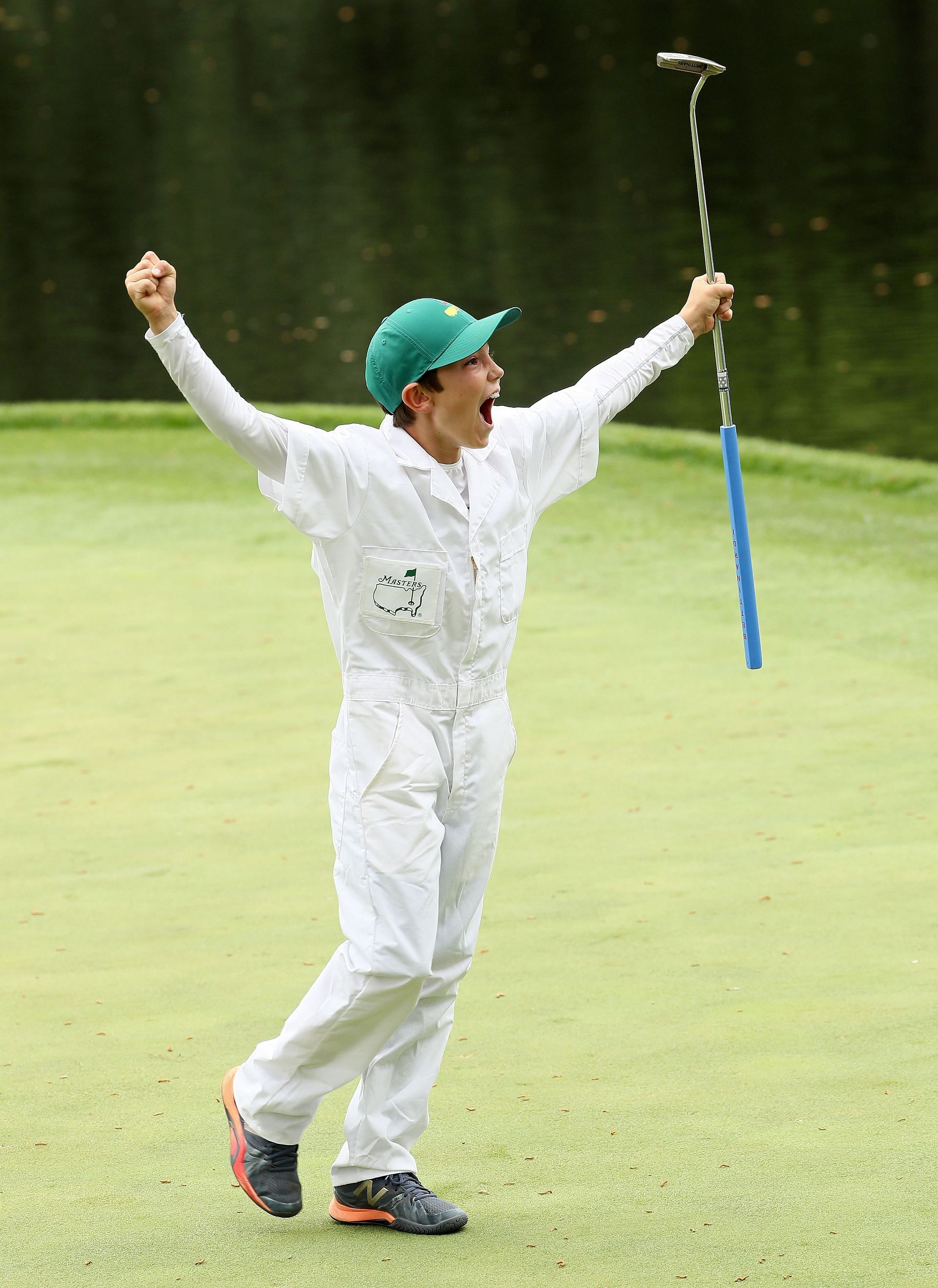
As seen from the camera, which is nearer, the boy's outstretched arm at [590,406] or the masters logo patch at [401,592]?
the masters logo patch at [401,592]

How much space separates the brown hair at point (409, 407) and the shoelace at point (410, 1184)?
1.25m

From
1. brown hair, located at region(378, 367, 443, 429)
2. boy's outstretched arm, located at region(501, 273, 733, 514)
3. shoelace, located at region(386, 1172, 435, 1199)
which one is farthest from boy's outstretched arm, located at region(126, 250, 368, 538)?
shoelace, located at region(386, 1172, 435, 1199)

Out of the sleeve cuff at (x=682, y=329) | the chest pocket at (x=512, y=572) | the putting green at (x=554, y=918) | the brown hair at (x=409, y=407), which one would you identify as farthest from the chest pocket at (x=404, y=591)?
the putting green at (x=554, y=918)

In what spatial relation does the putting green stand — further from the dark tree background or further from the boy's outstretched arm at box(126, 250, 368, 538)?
the dark tree background

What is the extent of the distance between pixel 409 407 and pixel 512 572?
0.32 m

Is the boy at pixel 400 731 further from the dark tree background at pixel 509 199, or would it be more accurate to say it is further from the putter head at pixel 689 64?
the dark tree background at pixel 509 199

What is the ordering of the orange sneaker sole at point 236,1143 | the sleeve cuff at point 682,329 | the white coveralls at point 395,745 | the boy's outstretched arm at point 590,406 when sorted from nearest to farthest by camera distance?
the white coveralls at point 395,745 < the orange sneaker sole at point 236,1143 < the boy's outstretched arm at point 590,406 < the sleeve cuff at point 682,329

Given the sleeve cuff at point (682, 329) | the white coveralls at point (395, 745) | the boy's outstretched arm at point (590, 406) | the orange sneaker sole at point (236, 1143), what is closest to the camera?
the white coveralls at point (395, 745)

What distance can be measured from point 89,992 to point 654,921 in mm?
1333

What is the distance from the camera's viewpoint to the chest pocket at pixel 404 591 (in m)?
3.13

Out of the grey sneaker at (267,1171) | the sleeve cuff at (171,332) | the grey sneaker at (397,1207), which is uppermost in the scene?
the sleeve cuff at (171,332)

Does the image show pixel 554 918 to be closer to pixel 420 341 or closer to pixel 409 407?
pixel 409 407

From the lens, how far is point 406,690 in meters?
3.16

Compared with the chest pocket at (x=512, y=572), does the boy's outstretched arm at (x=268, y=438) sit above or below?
above
